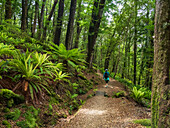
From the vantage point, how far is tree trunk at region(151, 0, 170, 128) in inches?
66.6

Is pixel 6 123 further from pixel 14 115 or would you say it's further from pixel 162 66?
pixel 162 66

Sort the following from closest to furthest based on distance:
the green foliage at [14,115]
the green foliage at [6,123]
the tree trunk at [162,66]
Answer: the tree trunk at [162,66]
the green foliage at [6,123]
the green foliage at [14,115]

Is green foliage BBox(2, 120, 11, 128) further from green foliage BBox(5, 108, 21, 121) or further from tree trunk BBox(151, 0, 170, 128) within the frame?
tree trunk BBox(151, 0, 170, 128)

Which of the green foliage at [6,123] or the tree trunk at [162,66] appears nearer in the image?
the tree trunk at [162,66]

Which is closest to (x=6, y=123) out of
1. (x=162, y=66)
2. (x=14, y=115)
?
(x=14, y=115)

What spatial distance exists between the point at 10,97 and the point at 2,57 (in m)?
1.69

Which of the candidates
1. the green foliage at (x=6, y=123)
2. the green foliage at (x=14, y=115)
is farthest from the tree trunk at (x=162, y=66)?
the green foliage at (x=14, y=115)

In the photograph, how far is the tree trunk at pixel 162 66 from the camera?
5.55 feet

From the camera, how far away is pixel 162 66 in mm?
1747

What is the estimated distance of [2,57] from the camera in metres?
3.89

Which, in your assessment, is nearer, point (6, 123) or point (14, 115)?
point (6, 123)

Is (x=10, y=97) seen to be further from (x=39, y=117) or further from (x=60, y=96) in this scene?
(x=60, y=96)

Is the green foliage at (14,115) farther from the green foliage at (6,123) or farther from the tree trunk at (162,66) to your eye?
the tree trunk at (162,66)

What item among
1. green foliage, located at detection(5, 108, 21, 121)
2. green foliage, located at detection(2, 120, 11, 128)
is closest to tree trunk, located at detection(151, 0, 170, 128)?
green foliage, located at detection(2, 120, 11, 128)
